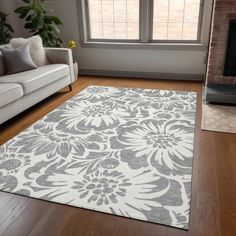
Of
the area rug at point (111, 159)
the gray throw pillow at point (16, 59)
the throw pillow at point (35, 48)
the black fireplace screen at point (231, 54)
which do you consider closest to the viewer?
the area rug at point (111, 159)

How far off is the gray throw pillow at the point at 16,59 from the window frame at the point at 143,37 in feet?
5.17

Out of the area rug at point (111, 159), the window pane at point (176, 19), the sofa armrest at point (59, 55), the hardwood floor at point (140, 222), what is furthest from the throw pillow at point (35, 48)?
the hardwood floor at point (140, 222)

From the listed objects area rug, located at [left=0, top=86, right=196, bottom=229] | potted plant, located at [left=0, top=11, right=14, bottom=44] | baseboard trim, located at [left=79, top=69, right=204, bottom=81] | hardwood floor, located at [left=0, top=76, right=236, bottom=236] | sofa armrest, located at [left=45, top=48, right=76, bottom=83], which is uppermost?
potted plant, located at [left=0, top=11, right=14, bottom=44]

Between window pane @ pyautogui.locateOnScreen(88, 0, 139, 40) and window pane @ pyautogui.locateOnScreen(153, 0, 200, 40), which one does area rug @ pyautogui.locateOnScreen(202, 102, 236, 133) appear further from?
window pane @ pyautogui.locateOnScreen(88, 0, 139, 40)

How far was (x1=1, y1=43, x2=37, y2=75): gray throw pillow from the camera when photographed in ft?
10.5

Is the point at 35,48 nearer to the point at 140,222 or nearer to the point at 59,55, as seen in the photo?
the point at 59,55

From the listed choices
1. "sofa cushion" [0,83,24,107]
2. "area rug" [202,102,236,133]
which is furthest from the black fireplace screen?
"sofa cushion" [0,83,24,107]

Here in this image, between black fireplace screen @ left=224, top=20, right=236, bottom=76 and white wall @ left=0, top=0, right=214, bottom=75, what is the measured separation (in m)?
0.72

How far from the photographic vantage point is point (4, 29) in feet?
15.2

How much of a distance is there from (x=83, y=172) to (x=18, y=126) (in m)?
1.26

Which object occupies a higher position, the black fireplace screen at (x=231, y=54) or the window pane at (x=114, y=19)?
the window pane at (x=114, y=19)

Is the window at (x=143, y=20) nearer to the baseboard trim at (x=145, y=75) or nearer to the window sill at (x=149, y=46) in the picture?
the window sill at (x=149, y=46)

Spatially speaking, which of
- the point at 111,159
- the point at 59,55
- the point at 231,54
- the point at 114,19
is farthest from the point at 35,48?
the point at 231,54

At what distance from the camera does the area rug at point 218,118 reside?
2.71 m
